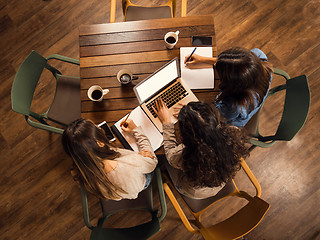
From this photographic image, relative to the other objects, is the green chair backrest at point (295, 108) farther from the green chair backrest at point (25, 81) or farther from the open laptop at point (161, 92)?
the green chair backrest at point (25, 81)

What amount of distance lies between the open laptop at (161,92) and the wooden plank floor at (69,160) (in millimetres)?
1202

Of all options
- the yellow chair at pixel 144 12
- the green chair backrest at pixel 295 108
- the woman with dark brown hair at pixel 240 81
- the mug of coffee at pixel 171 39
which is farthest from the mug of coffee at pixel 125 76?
the green chair backrest at pixel 295 108

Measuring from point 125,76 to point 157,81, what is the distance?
0.23m

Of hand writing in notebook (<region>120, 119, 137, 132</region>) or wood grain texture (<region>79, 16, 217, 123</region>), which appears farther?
wood grain texture (<region>79, 16, 217, 123</region>)

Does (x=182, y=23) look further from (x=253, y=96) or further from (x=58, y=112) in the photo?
(x=58, y=112)

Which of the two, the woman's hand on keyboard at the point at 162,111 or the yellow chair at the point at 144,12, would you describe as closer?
the woman's hand on keyboard at the point at 162,111

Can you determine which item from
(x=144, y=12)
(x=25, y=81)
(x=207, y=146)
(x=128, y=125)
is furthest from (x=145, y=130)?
(x=144, y=12)

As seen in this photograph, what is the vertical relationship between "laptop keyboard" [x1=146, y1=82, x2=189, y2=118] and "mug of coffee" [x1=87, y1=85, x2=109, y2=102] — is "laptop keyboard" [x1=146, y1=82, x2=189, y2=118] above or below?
below

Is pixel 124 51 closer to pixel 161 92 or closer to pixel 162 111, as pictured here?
pixel 161 92

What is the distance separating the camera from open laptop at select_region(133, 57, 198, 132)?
1536 millimetres

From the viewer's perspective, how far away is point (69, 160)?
241 cm

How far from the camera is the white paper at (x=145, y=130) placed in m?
1.53

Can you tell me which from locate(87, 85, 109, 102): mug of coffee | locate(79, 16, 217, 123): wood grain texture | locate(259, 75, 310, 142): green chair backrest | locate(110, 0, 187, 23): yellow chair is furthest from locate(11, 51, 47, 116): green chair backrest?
locate(259, 75, 310, 142): green chair backrest

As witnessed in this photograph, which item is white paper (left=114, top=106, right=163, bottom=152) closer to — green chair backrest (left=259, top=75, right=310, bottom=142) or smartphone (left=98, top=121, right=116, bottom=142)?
smartphone (left=98, top=121, right=116, bottom=142)
